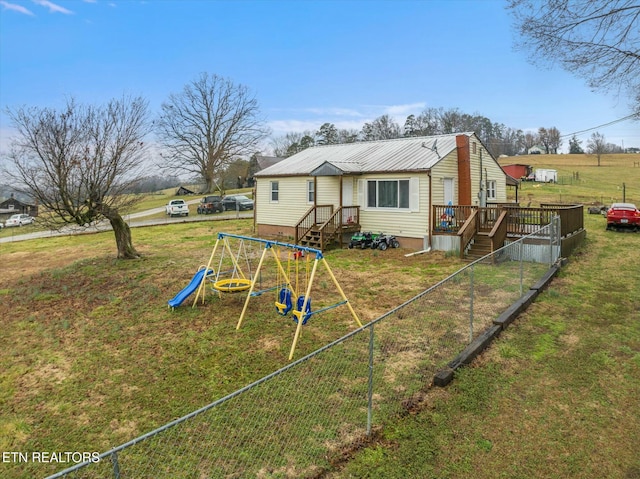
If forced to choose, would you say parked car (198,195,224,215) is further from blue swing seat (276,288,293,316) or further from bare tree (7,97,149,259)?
blue swing seat (276,288,293,316)

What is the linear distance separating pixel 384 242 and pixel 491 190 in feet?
23.4

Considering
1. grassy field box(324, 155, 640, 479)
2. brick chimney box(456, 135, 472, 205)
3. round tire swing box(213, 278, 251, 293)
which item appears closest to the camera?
grassy field box(324, 155, 640, 479)

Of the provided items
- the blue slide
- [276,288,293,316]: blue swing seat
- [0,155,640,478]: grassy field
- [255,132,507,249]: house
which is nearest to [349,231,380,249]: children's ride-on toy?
[255,132,507,249]: house

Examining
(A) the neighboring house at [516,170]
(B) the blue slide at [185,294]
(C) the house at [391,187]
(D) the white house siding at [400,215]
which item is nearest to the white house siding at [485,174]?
(C) the house at [391,187]

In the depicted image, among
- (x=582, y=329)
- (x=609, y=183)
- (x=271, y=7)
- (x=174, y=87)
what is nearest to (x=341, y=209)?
(x=582, y=329)

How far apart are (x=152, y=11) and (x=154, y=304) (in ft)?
49.2

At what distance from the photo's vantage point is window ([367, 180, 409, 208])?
51.3ft

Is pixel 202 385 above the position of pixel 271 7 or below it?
below

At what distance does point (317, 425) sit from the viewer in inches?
175

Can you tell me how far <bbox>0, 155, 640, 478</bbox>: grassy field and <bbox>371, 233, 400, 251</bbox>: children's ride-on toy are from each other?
11.7 ft

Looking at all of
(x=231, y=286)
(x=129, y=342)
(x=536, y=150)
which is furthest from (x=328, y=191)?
(x=536, y=150)

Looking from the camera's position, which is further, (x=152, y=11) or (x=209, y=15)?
(x=209, y=15)

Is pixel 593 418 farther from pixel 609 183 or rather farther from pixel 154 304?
pixel 609 183

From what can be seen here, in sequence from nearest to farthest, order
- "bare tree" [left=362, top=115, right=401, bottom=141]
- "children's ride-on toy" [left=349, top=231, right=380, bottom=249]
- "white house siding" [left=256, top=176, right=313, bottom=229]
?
"children's ride-on toy" [left=349, top=231, right=380, bottom=249] < "white house siding" [left=256, top=176, right=313, bottom=229] < "bare tree" [left=362, top=115, right=401, bottom=141]
